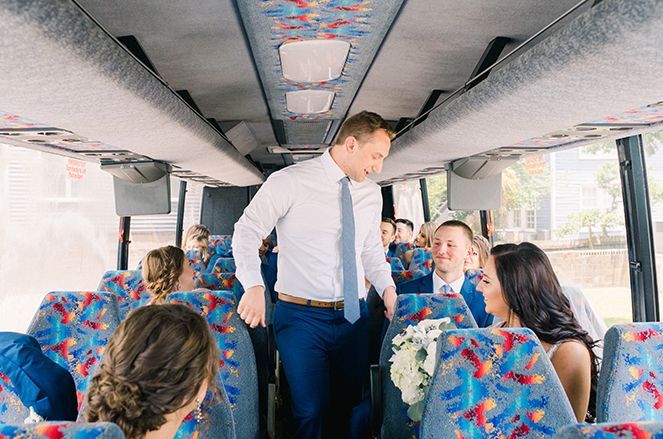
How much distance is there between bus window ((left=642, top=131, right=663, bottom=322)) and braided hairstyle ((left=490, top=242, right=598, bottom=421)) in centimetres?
189

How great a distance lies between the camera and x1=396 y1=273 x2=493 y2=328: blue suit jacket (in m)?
3.97

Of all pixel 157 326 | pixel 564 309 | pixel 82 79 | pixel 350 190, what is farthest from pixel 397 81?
pixel 157 326

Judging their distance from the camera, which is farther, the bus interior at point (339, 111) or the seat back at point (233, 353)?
the seat back at point (233, 353)

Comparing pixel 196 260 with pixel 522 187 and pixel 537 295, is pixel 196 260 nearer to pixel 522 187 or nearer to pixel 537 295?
pixel 522 187

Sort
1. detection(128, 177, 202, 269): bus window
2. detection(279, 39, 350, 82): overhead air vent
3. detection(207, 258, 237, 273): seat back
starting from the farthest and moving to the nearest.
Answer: detection(128, 177, 202, 269): bus window → detection(207, 258, 237, 273): seat back → detection(279, 39, 350, 82): overhead air vent

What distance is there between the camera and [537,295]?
2.75 meters

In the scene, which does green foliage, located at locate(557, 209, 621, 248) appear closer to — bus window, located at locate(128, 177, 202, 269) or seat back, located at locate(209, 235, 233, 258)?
bus window, located at locate(128, 177, 202, 269)

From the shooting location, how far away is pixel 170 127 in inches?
137

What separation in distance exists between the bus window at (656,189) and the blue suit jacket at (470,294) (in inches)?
51.0

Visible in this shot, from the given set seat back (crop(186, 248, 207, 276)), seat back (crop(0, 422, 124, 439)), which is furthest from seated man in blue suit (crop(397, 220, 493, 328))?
seat back (crop(0, 422, 124, 439))

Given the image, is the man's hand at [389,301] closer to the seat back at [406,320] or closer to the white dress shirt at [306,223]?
the seat back at [406,320]

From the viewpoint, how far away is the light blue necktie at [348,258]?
124 inches

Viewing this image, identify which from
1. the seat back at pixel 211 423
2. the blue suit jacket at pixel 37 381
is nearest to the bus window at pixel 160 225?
the blue suit jacket at pixel 37 381

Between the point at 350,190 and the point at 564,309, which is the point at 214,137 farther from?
the point at 564,309
